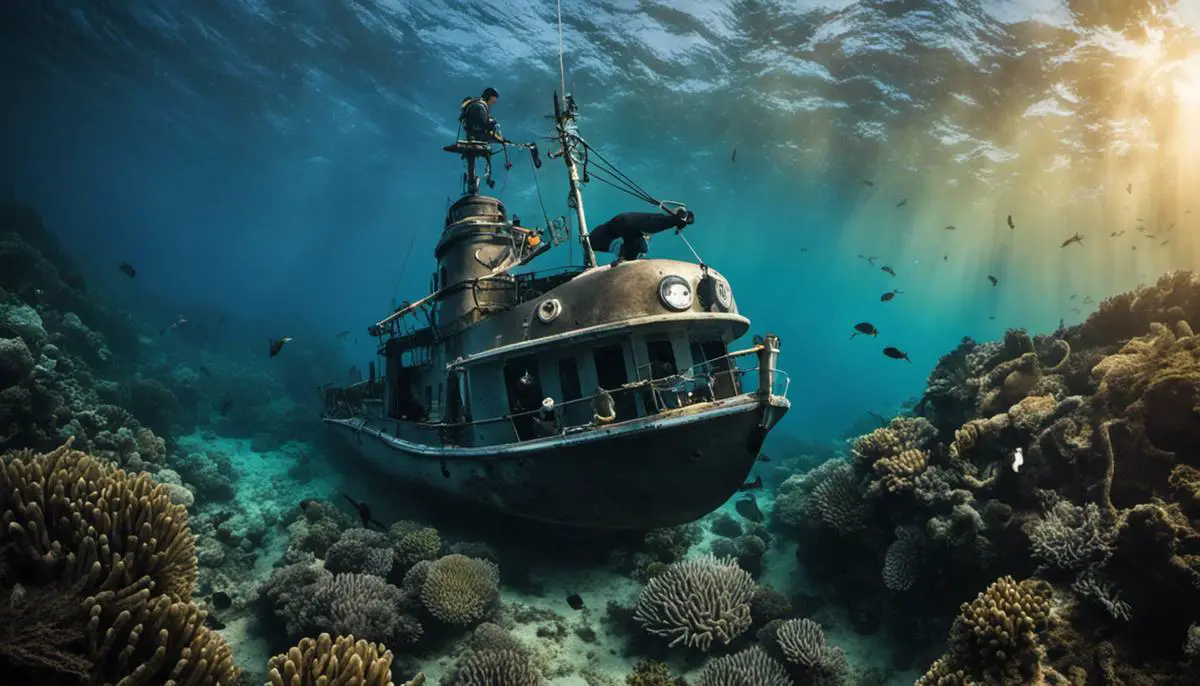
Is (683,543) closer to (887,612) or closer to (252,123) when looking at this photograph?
(887,612)

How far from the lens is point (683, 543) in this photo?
37.0 ft

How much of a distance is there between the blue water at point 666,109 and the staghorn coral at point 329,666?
39.5ft

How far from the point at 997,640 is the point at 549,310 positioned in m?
7.29

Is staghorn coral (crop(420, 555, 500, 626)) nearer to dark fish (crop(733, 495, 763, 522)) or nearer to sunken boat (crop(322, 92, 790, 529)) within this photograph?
sunken boat (crop(322, 92, 790, 529))

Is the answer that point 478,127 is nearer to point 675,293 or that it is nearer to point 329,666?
point 675,293

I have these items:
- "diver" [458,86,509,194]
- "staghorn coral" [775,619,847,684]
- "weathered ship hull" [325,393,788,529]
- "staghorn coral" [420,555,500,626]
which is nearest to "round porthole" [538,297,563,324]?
"weathered ship hull" [325,393,788,529]

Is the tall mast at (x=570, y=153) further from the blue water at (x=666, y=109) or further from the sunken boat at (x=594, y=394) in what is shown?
the blue water at (x=666, y=109)

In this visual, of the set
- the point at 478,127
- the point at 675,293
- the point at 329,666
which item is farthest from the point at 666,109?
the point at 329,666

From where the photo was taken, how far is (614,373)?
866 centimetres

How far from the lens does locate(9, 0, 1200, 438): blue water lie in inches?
886

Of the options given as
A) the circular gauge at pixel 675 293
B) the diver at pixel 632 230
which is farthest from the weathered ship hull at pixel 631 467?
the diver at pixel 632 230

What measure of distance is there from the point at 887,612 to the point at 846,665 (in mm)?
1448

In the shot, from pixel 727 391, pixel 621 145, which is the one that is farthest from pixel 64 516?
pixel 621 145

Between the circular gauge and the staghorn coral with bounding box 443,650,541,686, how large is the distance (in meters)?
5.67
